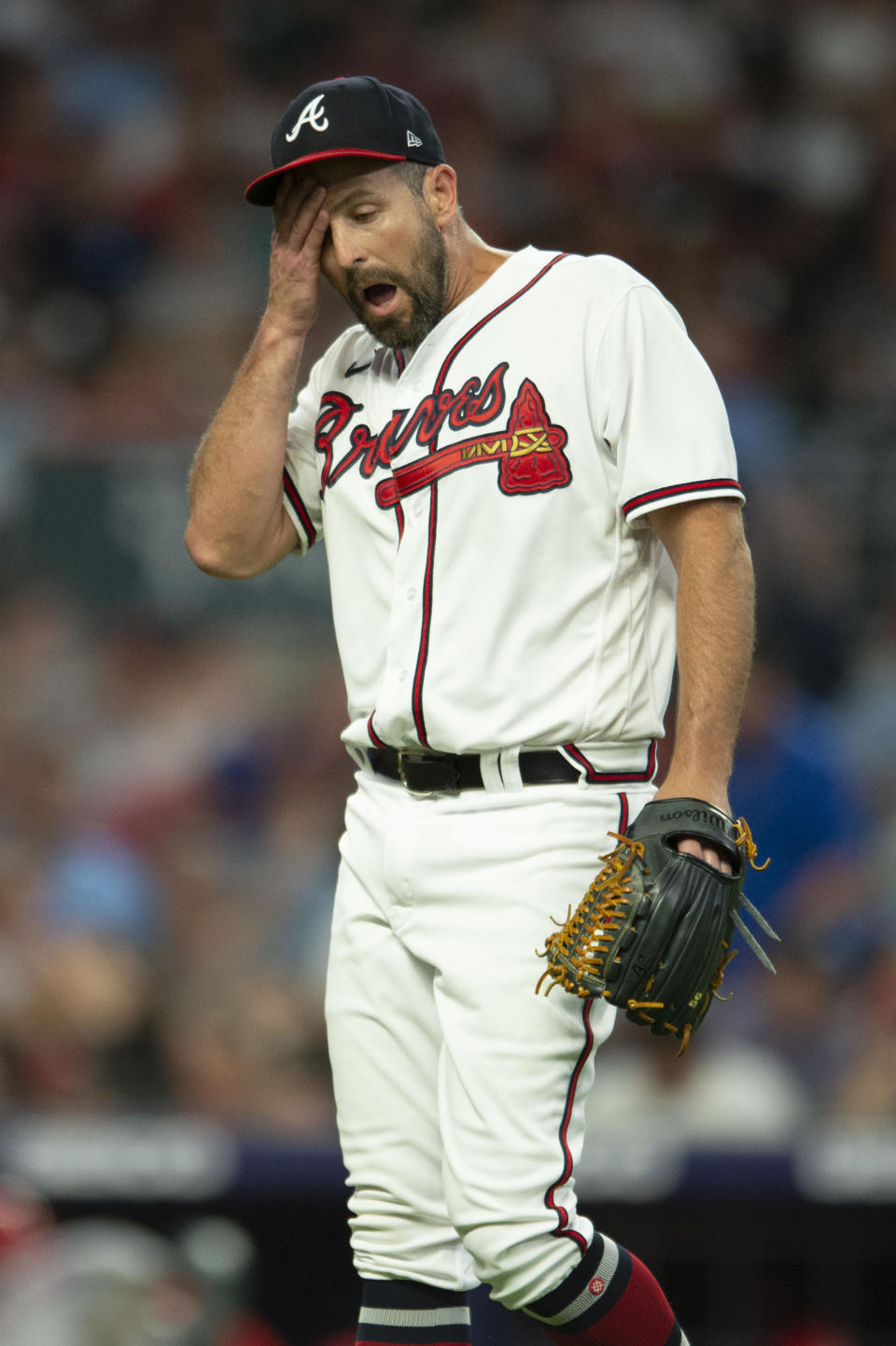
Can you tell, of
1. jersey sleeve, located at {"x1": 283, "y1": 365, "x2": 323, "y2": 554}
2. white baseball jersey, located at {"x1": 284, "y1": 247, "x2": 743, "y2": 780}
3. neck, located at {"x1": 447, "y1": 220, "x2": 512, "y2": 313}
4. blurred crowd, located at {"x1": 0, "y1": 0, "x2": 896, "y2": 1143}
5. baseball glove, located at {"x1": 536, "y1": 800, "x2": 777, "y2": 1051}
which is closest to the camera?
baseball glove, located at {"x1": 536, "y1": 800, "x2": 777, "y2": 1051}

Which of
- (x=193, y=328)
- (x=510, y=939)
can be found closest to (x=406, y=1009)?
(x=510, y=939)

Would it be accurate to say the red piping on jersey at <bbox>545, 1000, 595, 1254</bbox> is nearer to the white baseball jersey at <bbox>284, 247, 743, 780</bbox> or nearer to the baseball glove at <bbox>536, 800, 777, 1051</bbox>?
the baseball glove at <bbox>536, 800, 777, 1051</bbox>

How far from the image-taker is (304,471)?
2.60 meters

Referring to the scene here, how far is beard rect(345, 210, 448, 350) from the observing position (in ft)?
7.79

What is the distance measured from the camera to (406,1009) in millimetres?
2338

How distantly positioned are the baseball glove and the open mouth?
78 cm

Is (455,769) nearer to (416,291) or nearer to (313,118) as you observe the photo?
(416,291)

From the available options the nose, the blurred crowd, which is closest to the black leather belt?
the nose

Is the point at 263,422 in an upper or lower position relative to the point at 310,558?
upper

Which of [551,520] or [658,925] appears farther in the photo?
[551,520]

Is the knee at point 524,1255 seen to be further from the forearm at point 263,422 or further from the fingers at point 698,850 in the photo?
the forearm at point 263,422

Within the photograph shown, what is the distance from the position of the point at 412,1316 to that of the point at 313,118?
5.20 feet

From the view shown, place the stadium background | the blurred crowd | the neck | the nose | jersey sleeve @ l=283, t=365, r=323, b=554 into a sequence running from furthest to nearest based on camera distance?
the blurred crowd → the stadium background → jersey sleeve @ l=283, t=365, r=323, b=554 → the neck → the nose

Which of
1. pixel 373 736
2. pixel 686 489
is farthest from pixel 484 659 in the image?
pixel 686 489
